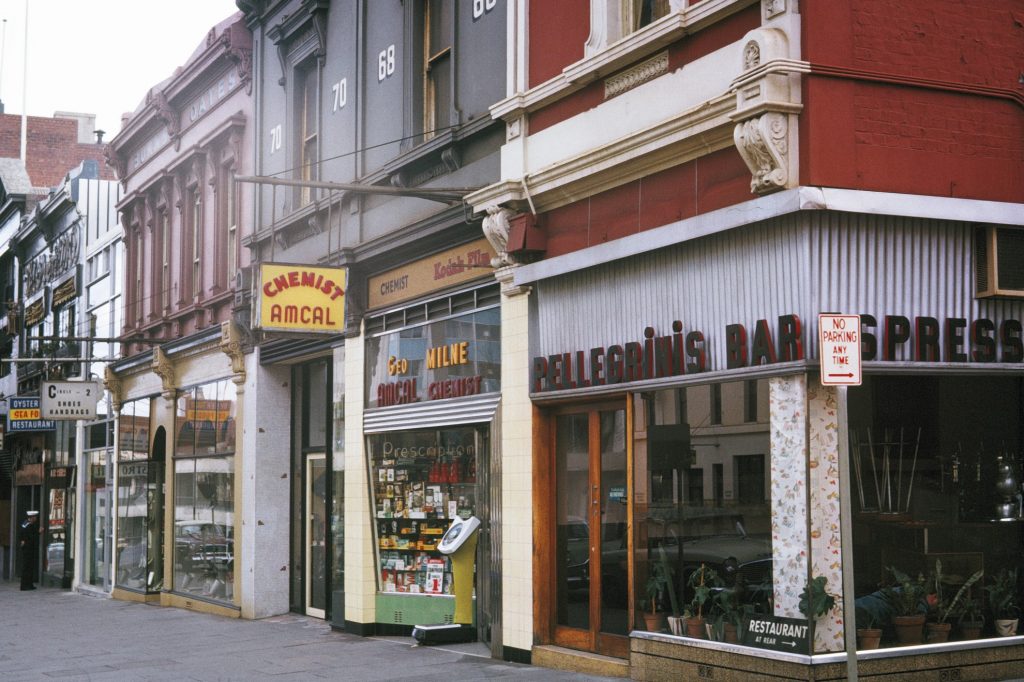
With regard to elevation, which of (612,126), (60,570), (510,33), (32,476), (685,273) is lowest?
(60,570)

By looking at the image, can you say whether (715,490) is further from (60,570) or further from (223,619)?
(60,570)

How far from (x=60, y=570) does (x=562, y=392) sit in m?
24.8

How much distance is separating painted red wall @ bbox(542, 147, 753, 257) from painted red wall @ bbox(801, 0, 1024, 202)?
905 millimetres

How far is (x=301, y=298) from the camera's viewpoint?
1669 centimetres

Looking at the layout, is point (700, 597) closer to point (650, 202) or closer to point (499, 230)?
point (650, 202)

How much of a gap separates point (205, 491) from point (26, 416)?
13559 millimetres

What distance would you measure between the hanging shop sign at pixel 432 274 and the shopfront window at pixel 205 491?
603 centimetres

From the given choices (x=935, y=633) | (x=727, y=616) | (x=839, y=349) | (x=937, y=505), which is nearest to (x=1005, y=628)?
(x=935, y=633)

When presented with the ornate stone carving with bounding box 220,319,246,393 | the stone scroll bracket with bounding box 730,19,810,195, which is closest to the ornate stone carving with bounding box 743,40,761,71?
the stone scroll bracket with bounding box 730,19,810,195

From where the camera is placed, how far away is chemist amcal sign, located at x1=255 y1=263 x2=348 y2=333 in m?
16.4

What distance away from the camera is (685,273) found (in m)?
11.5

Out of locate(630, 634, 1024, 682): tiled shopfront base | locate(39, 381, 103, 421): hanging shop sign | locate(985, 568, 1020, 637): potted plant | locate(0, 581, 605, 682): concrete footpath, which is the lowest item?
locate(0, 581, 605, 682): concrete footpath

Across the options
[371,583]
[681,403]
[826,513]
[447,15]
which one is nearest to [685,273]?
[681,403]

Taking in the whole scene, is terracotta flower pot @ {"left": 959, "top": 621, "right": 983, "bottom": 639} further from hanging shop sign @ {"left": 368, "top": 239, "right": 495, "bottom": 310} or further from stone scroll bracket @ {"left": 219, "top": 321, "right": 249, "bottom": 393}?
stone scroll bracket @ {"left": 219, "top": 321, "right": 249, "bottom": 393}
